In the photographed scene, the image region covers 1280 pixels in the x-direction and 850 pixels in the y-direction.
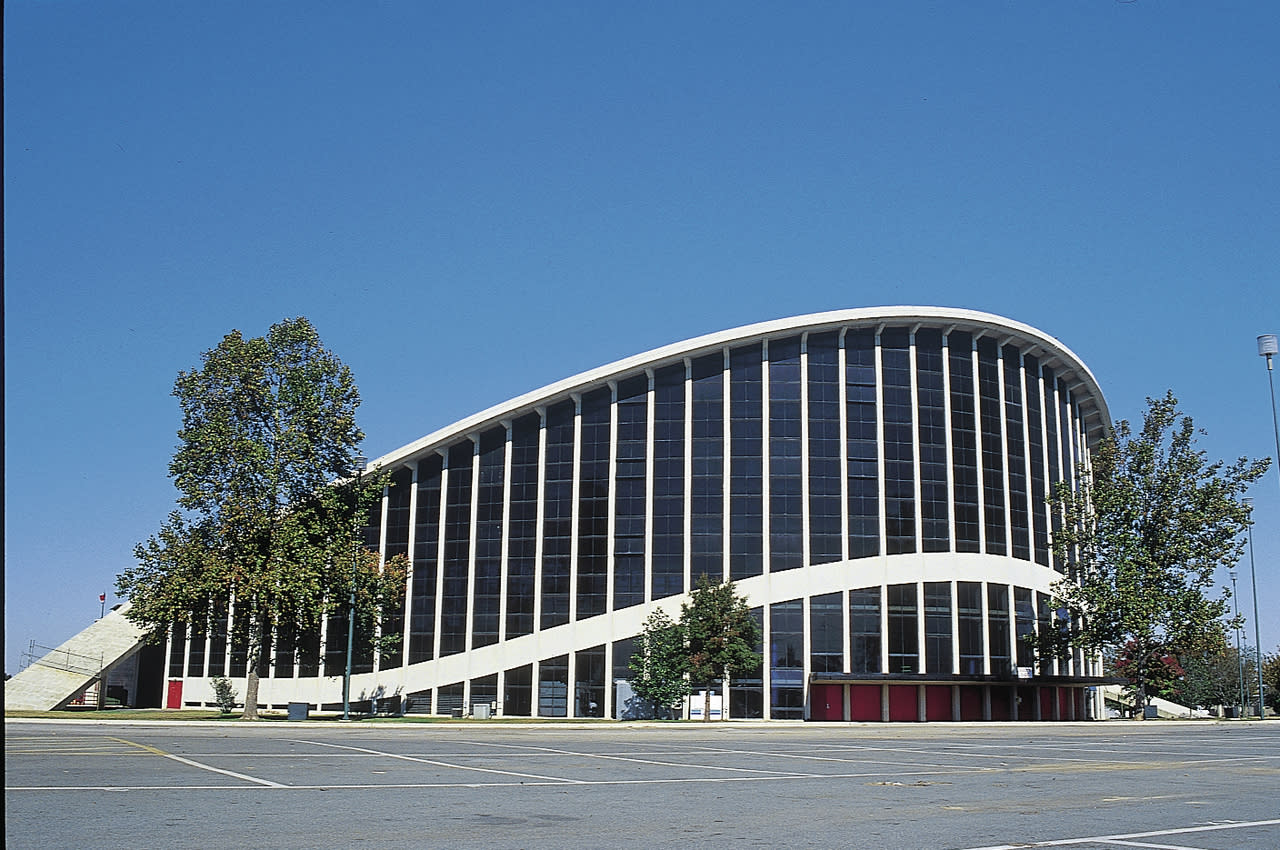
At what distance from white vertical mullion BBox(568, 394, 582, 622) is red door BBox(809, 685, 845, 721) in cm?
1358

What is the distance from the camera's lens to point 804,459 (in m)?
66.2

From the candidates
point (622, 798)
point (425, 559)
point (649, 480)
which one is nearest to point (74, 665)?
point (425, 559)

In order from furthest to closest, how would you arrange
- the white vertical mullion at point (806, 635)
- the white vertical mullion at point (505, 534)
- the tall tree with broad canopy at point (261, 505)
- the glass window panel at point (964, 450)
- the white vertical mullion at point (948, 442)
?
the white vertical mullion at point (505, 534) → the glass window panel at point (964, 450) → the white vertical mullion at point (948, 442) → the white vertical mullion at point (806, 635) → the tall tree with broad canopy at point (261, 505)

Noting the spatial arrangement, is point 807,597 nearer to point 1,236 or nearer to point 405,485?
point 405,485

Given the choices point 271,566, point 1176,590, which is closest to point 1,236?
point 271,566

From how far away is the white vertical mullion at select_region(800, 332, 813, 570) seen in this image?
213 ft

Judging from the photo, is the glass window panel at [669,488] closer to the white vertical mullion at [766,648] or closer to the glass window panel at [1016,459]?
the white vertical mullion at [766,648]

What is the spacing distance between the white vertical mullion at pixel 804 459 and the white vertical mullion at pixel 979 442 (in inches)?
410

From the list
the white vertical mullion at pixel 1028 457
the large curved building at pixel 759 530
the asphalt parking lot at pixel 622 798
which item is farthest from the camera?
the white vertical mullion at pixel 1028 457

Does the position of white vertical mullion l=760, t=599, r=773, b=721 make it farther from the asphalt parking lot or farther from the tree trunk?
the asphalt parking lot

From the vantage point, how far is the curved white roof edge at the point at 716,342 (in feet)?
222

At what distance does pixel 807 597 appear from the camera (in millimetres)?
64625

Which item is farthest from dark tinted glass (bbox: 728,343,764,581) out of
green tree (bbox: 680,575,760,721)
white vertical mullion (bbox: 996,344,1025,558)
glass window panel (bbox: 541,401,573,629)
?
white vertical mullion (bbox: 996,344,1025,558)

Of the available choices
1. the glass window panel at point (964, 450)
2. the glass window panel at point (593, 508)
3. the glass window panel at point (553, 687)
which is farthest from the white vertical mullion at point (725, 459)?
the glass window panel at point (964, 450)
